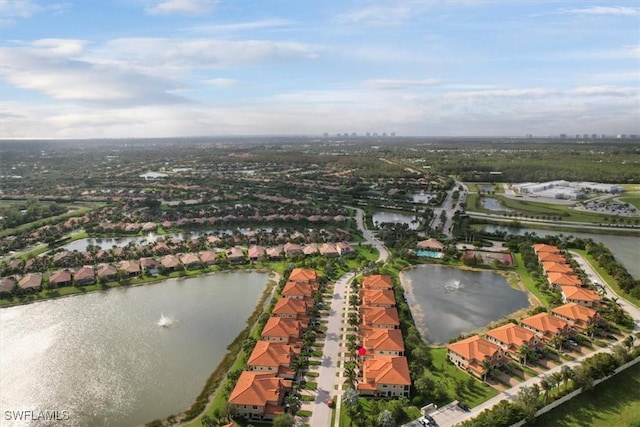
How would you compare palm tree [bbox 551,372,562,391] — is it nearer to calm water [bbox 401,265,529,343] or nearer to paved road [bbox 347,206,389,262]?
calm water [bbox 401,265,529,343]

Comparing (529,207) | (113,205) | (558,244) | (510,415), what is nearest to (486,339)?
(510,415)

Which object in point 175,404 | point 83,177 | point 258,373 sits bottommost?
point 175,404

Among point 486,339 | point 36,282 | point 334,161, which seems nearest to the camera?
point 486,339

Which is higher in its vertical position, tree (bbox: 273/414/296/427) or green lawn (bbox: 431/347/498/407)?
tree (bbox: 273/414/296/427)

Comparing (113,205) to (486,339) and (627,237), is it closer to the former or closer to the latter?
(486,339)

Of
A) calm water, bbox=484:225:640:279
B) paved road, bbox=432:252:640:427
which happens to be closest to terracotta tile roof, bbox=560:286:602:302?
paved road, bbox=432:252:640:427

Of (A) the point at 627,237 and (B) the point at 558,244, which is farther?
(A) the point at 627,237

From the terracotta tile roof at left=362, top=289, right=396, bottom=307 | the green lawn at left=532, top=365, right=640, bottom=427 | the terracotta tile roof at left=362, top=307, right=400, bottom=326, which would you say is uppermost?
the terracotta tile roof at left=362, top=289, right=396, bottom=307
